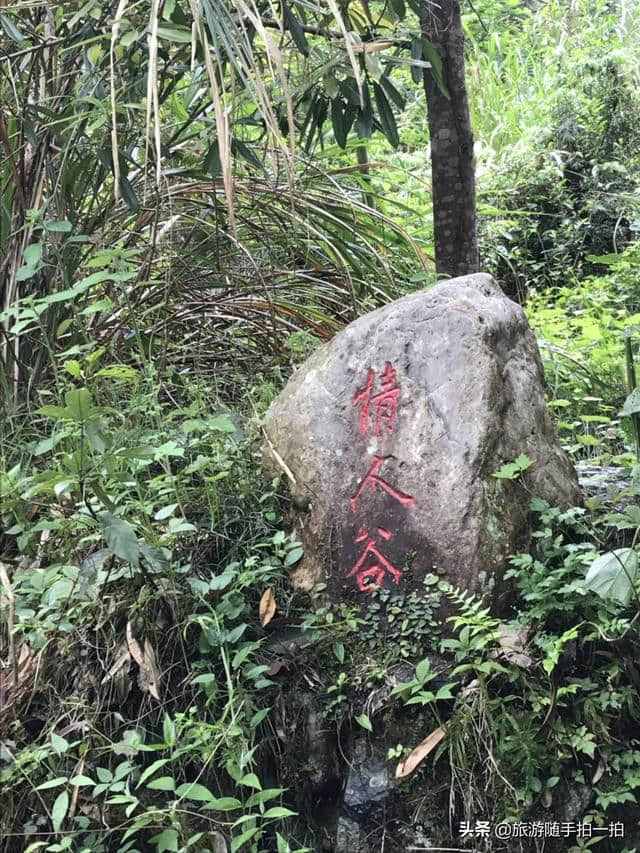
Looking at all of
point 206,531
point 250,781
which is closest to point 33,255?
point 206,531

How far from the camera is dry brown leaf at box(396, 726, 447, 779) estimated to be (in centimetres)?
198

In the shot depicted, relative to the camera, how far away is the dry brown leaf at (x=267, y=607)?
2.19m

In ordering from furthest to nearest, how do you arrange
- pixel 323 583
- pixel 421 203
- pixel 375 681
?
pixel 421 203 < pixel 323 583 < pixel 375 681

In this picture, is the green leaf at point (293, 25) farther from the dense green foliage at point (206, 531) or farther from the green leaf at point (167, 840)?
the green leaf at point (167, 840)

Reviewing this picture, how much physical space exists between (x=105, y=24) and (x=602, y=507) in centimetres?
192

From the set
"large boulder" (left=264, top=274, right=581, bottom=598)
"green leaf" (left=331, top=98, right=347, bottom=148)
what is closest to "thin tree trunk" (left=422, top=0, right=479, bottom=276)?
"green leaf" (left=331, top=98, right=347, bottom=148)

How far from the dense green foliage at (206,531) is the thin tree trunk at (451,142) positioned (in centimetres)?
27

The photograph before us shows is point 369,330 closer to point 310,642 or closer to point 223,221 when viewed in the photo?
point 310,642

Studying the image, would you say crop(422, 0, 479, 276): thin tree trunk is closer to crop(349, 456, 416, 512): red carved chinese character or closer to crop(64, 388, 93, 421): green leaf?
crop(349, 456, 416, 512): red carved chinese character

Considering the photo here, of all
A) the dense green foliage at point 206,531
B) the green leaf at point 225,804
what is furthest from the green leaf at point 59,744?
the green leaf at point 225,804

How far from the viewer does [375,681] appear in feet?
6.88

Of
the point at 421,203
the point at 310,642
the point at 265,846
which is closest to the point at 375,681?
the point at 310,642

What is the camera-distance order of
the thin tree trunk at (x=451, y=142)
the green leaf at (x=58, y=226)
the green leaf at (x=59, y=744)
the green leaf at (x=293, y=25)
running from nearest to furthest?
the green leaf at (x=59, y=744) < the green leaf at (x=293, y=25) < the green leaf at (x=58, y=226) < the thin tree trunk at (x=451, y=142)

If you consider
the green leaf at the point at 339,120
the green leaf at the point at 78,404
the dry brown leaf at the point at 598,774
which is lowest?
the dry brown leaf at the point at 598,774
